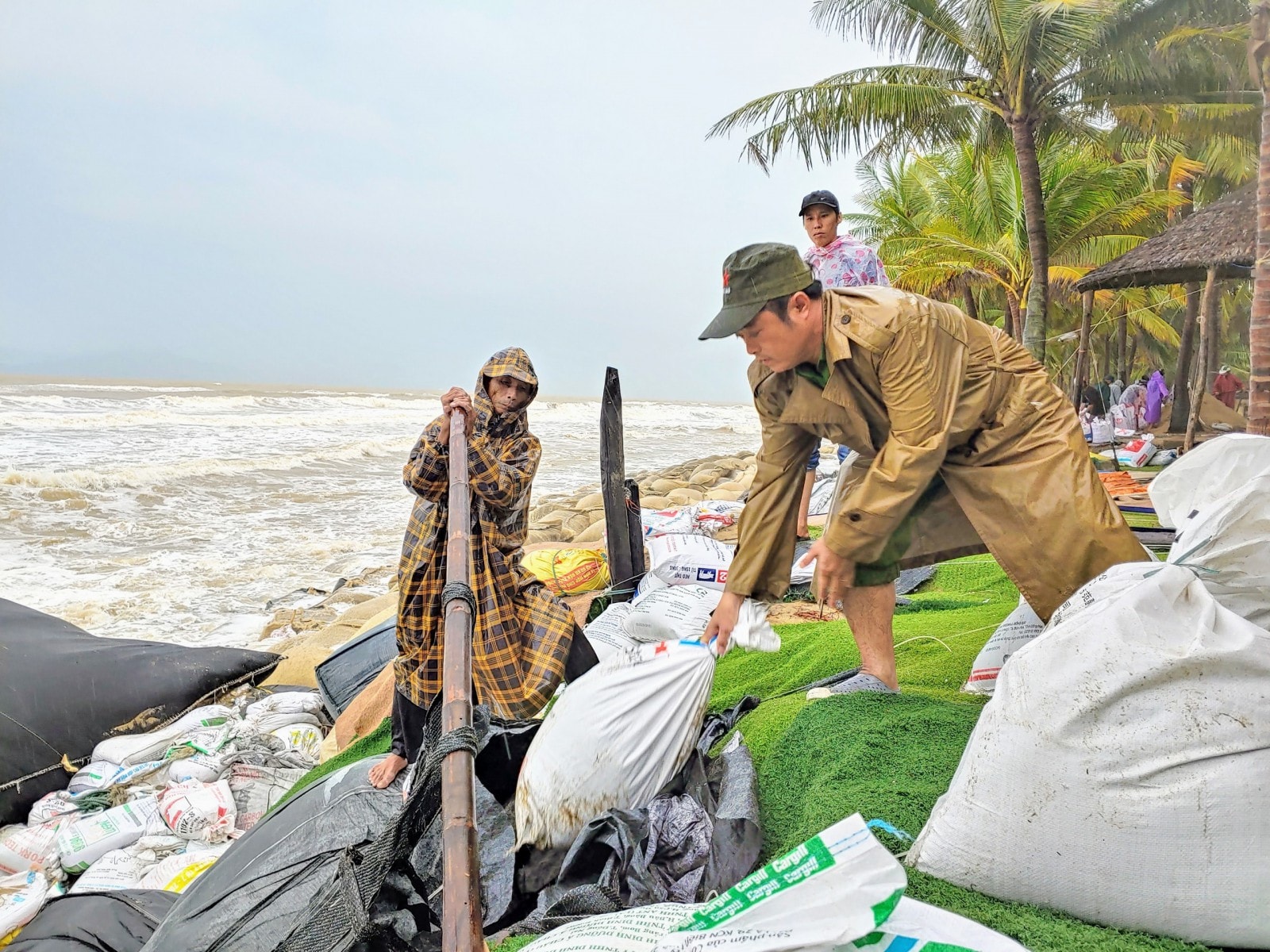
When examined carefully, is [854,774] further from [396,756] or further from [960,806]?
[396,756]

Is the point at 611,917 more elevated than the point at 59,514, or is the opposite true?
the point at 611,917


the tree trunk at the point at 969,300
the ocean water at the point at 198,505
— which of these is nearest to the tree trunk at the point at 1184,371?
the tree trunk at the point at 969,300

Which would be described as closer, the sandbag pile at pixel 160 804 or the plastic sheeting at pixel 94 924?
the plastic sheeting at pixel 94 924

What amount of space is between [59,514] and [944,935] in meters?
12.0

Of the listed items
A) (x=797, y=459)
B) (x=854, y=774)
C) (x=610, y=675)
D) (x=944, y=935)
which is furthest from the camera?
(x=797, y=459)

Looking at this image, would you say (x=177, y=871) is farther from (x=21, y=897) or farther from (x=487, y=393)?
(x=487, y=393)

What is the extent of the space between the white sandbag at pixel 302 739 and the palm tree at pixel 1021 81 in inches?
360

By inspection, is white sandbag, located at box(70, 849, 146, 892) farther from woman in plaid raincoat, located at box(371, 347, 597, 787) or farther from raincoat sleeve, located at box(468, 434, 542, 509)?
raincoat sleeve, located at box(468, 434, 542, 509)

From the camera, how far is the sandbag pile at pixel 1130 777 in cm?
115

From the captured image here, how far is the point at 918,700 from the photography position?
1971 millimetres

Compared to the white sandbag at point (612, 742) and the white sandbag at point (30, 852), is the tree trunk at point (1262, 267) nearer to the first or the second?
the white sandbag at point (612, 742)

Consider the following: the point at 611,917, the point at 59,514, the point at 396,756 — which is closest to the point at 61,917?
the point at 396,756

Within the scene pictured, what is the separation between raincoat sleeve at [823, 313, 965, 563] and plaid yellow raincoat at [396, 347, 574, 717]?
1.33m

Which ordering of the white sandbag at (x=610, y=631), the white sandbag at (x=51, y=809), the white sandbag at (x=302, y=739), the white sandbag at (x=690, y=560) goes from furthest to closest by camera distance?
the white sandbag at (x=690, y=560)
the white sandbag at (x=302, y=739)
the white sandbag at (x=610, y=631)
the white sandbag at (x=51, y=809)
